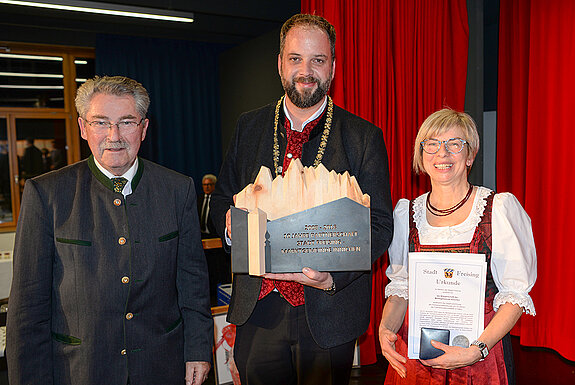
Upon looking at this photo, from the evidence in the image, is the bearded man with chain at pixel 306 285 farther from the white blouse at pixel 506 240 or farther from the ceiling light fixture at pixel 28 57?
the ceiling light fixture at pixel 28 57

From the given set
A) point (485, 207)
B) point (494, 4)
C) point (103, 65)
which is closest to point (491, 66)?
point (494, 4)

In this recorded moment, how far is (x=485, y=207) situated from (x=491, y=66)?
13.3 ft

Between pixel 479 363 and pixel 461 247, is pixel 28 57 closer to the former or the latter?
pixel 461 247

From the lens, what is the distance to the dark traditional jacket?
1.45 m

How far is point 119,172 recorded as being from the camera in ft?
4.77

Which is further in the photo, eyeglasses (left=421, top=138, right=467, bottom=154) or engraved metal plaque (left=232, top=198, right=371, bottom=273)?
eyeglasses (left=421, top=138, right=467, bottom=154)

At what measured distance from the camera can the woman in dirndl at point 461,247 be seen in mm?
1495

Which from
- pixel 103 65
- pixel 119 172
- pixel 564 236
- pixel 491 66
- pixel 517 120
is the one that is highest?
pixel 103 65

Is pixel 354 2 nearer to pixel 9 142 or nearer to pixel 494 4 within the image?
pixel 494 4

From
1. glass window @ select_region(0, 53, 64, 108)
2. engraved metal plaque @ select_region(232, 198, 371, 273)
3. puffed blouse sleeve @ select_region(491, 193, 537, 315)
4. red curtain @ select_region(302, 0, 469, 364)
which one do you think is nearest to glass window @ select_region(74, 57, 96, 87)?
glass window @ select_region(0, 53, 64, 108)

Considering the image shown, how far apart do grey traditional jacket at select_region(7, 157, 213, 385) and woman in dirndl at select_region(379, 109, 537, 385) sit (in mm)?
775

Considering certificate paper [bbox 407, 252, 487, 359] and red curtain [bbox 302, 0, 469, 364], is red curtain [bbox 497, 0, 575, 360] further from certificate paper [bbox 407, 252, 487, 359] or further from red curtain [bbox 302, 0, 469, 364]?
certificate paper [bbox 407, 252, 487, 359]

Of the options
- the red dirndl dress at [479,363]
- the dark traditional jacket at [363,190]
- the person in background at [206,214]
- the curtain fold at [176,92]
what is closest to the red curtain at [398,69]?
the dark traditional jacket at [363,190]

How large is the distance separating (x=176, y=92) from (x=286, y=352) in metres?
6.84
